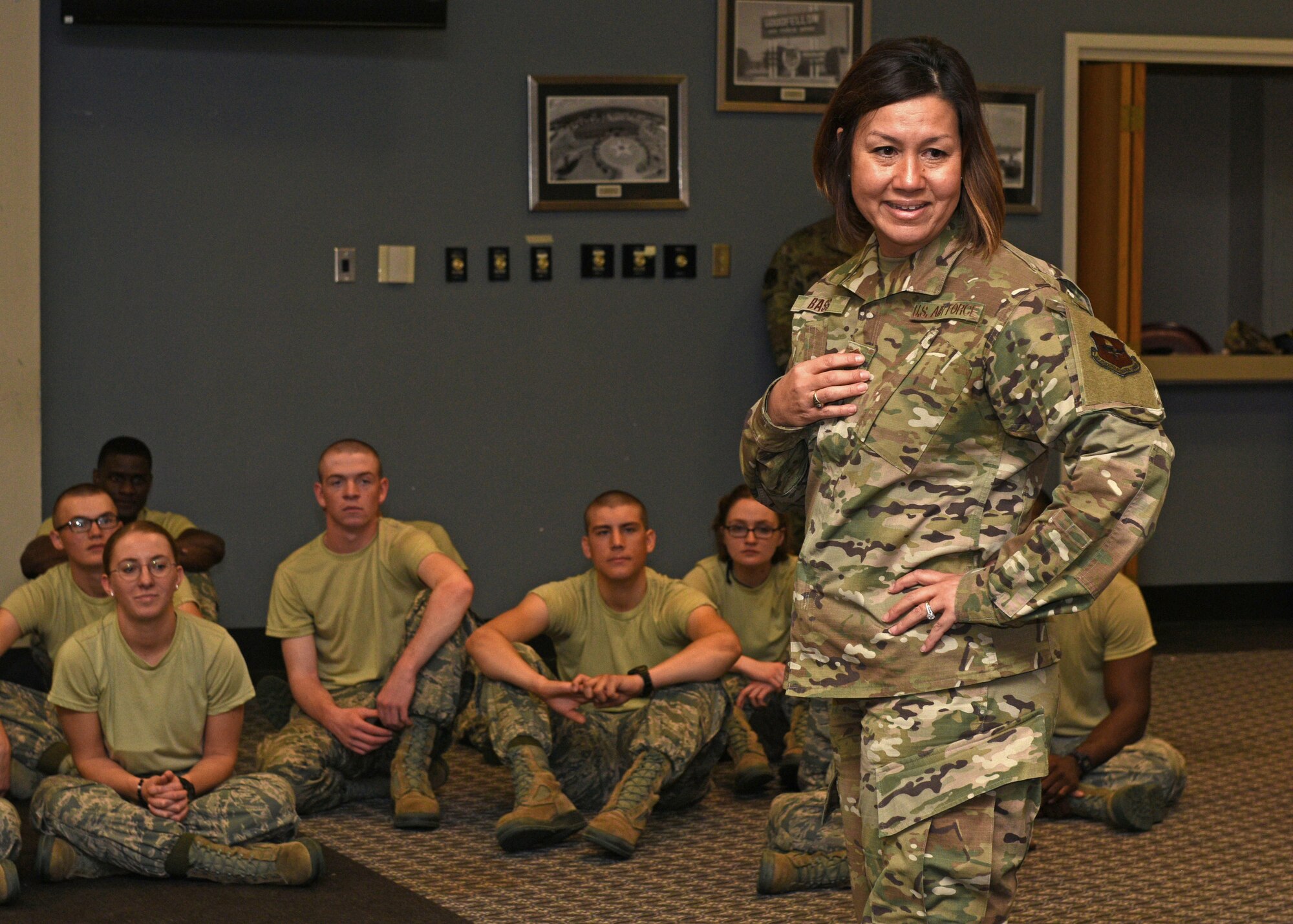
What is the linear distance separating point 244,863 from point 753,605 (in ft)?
5.21

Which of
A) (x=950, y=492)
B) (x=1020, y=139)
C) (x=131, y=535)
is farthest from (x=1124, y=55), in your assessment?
(x=950, y=492)

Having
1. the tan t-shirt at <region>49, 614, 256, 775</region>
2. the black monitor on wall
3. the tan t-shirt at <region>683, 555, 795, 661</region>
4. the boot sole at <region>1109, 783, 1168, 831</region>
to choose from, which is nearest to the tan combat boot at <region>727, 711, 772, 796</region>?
the tan t-shirt at <region>683, 555, 795, 661</region>

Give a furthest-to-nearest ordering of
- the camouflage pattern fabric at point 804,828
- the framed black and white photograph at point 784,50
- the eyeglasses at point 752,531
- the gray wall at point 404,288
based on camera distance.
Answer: the framed black and white photograph at point 784,50, the gray wall at point 404,288, the eyeglasses at point 752,531, the camouflage pattern fabric at point 804,828

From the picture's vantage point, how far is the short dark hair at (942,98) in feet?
4.99

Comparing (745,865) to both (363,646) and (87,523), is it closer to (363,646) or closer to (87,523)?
(363,646)

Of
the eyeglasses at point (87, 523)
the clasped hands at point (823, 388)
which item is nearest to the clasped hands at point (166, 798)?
the eyeglasses at point (87, 523)

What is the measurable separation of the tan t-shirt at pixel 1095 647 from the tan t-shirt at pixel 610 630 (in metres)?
0.88

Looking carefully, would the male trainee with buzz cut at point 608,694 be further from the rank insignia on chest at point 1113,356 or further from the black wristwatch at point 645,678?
the rank insignia on chest at point 1113,356

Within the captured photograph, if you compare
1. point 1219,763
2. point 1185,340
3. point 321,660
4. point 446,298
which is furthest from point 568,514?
point 1185,340

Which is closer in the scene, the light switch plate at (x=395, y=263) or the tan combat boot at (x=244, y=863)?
the tan combat boot at (x=244, y=863)

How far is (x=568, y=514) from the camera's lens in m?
5.43

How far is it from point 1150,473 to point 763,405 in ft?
1.39

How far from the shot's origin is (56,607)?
12.3 ft

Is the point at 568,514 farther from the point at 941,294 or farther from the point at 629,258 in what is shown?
the point at 941,294
